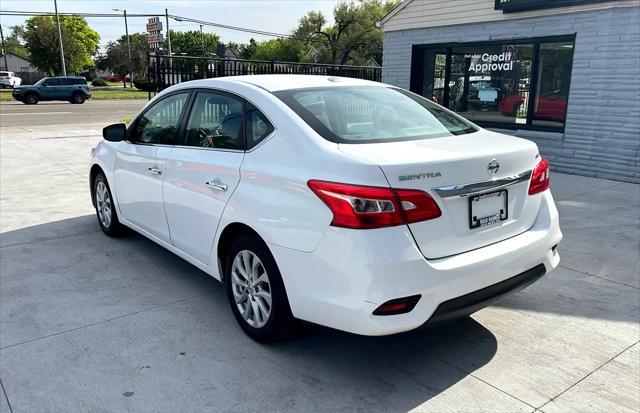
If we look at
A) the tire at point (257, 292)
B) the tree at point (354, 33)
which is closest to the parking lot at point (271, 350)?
the tire at point (257, 292)

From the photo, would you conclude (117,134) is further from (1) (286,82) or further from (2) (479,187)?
(2) (479,187)

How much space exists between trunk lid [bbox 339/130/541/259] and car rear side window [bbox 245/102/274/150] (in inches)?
23.0

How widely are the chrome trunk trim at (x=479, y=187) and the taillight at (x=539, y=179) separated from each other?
0.12 m

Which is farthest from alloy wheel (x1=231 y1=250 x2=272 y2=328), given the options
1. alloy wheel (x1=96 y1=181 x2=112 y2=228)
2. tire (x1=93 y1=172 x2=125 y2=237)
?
alloy wheel (x1=96 y1=181 x2=112 y2=228)

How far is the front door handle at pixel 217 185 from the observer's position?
3.32 meters

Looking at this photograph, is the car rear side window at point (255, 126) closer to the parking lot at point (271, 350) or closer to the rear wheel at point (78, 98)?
the parking lot at point (271, 350)

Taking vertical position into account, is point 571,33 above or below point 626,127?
above

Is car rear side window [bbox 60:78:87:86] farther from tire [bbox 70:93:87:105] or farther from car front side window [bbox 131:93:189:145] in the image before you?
car front side window [bbox 131:93:189:145]

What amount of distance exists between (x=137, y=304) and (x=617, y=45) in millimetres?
8091

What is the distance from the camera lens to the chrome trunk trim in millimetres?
2676

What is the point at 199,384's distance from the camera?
2.91m

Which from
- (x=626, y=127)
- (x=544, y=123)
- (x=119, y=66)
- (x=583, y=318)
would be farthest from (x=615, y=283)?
(x=119, y=66)

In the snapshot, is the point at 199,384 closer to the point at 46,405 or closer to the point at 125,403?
the point at 125,403

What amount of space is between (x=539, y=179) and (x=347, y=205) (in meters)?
1.41
